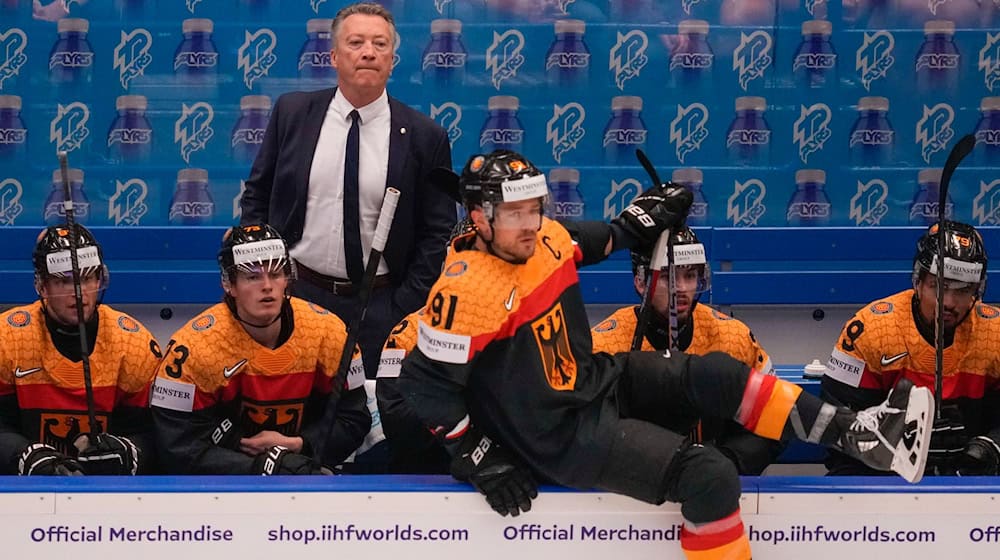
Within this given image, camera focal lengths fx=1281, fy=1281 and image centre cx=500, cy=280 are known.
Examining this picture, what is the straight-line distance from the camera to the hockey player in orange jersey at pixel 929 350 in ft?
10.1

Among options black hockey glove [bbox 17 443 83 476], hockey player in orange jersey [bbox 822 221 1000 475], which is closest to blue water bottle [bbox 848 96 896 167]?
hockey player in orange jersey [bbox 822 221 1000 475]

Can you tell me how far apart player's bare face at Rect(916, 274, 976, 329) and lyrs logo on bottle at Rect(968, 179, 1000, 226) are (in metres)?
2.23

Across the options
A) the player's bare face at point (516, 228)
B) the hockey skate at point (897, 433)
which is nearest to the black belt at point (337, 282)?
the player's bare face at point (516, 228)

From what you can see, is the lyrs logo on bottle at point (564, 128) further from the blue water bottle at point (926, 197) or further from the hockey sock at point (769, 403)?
the hockey sock at point (769, 403)

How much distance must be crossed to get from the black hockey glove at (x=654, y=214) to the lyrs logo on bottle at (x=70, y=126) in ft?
10.0

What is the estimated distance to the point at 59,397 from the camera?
3.01m

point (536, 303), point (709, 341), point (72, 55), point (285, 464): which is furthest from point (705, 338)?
point (72, 55)

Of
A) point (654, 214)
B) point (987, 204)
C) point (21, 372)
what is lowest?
point (21, 372)

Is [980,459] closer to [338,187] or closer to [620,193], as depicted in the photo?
[338,187]

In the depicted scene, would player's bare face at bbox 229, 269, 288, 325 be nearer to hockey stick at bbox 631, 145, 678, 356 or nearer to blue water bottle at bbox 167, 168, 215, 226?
hockey stick at bbox 631, 145, 678, 356

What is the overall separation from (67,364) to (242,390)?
0.41 metres

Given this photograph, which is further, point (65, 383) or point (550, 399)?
point (65, 383)

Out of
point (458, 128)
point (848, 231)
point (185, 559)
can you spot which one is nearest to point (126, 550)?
point (185, 559)

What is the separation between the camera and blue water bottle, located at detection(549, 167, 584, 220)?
207 inches
